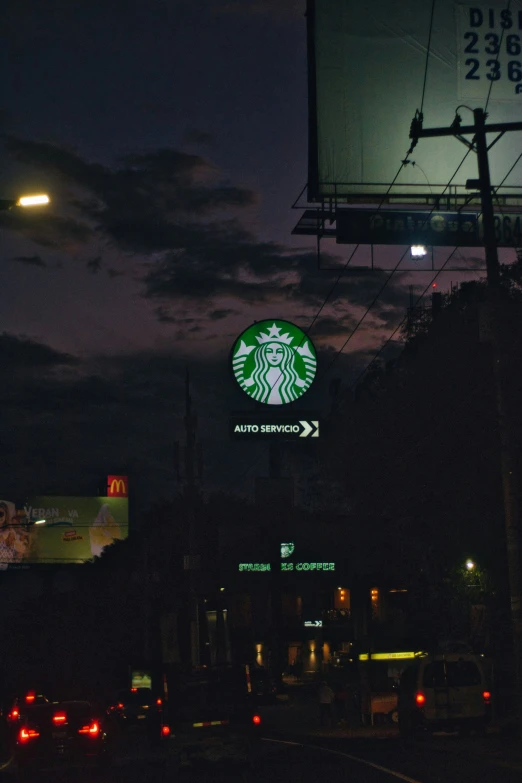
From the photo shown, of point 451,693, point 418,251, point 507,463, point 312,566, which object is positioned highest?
point 418,251

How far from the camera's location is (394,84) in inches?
1419

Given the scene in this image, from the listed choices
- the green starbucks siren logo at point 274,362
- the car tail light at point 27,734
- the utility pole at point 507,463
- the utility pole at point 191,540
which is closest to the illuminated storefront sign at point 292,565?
the utility pole at point 191,540

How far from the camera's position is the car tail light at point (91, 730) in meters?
23.6

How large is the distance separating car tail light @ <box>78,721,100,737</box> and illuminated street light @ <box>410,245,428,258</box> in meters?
18.5

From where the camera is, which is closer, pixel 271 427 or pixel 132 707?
pixel 132 707

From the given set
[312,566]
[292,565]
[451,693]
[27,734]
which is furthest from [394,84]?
[312,566]

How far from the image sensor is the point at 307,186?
35344mm

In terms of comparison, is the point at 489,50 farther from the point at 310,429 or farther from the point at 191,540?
the point at 191,540

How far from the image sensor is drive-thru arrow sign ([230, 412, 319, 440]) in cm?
4303

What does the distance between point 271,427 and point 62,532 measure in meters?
76.5

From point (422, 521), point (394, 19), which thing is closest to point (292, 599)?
point (422, 521)

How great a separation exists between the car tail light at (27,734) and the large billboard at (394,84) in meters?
19.3

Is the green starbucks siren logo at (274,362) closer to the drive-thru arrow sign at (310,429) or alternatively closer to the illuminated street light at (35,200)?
the drive-thru arrow sign at (310,429)

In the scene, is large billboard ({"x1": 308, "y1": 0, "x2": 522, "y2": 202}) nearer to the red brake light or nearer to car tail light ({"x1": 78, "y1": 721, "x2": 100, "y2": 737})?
car tail light ({"x1": 78, "y1": 721, "x2": 100, "y2": 737})
